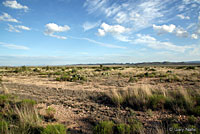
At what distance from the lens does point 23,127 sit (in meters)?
3.62

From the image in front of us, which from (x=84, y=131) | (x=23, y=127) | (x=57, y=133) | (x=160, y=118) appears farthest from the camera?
→ (x=160, y=118)

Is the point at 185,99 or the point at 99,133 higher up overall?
the point at 185,99

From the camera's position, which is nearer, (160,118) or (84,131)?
(84,131)

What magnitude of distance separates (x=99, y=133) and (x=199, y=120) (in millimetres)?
3516

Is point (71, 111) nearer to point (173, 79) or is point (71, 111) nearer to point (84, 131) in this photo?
point (84, 131)

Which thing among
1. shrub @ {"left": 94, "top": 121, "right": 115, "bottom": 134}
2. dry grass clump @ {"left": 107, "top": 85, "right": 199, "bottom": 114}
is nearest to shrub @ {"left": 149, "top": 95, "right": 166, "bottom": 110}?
dry grass clump @ {"left": 107, "top": 85, "right": 199, "bottom": 114}

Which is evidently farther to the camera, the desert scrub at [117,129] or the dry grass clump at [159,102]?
the dry grass clump at [159,102]

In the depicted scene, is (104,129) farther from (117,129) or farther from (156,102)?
(156,102)

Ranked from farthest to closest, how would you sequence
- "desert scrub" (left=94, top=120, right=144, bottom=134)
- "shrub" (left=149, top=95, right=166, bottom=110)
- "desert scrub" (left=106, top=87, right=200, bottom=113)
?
"shrub" (left=149, top=95, right=166, bottom=110), "desert scrub" (left=106, top=87, right=200, bottom=113), "desert scrub" (left=94, top=120, right=144, bottom=134)

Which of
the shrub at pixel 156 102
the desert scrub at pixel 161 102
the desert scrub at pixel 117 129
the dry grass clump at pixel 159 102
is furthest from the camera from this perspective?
the shrub at pixel 156 102

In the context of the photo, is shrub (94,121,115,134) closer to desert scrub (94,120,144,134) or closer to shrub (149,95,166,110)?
desert scrub (94,120,144,134)

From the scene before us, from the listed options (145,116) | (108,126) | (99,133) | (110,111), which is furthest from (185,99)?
(99,133)

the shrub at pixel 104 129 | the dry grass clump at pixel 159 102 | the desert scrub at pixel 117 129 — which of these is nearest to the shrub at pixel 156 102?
the dry grass clump at pixel 159 102

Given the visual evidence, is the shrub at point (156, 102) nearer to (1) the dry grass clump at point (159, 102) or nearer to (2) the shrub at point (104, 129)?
(1) the dry grass clump at point (159, 102)
